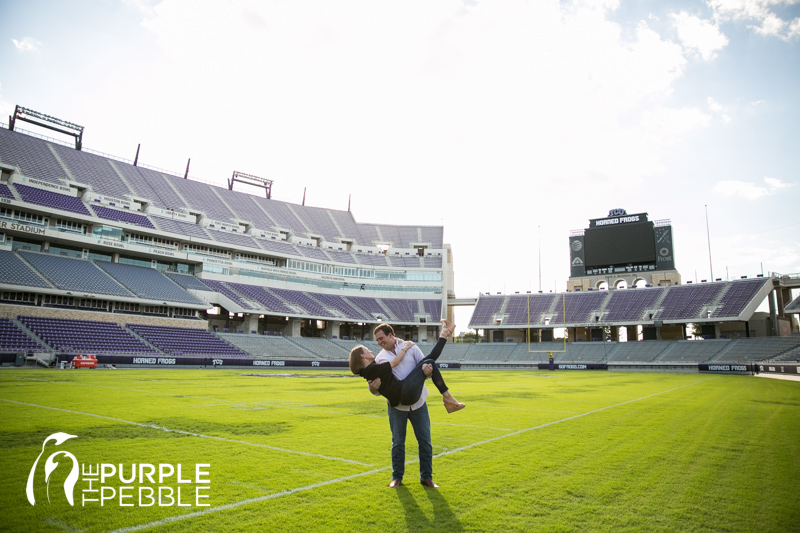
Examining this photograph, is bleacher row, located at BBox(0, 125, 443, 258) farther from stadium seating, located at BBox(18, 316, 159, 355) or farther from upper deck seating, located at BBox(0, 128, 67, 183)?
stadium seating, located at BBox(18, 316, 159, 355)

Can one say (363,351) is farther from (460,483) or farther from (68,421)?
(68,421)

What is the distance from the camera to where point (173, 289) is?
50.4 metres

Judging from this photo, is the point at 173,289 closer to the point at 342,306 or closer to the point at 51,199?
the point at 51,199

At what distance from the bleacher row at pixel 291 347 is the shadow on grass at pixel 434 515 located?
36.0 meters

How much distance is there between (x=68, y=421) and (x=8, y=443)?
7.97ft

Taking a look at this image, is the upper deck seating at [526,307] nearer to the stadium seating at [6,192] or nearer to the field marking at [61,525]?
the stadium seating at [6,192]

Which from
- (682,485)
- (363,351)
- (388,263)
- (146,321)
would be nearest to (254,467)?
(363,351)

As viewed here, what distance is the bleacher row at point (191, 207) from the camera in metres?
50.3

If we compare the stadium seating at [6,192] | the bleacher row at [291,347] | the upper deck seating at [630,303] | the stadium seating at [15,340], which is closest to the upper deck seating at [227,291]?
the bleacher row at [291,347]

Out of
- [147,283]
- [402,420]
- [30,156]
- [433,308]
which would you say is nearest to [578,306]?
[433,308]

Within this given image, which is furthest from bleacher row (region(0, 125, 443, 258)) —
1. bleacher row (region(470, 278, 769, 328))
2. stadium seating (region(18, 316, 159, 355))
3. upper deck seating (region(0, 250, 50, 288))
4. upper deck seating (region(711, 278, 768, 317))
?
upper deck seating (region(711, 278, 768, 317))

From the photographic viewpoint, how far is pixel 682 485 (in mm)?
6141

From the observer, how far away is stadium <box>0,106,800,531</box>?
5.42 meters

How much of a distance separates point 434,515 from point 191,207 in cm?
6523
